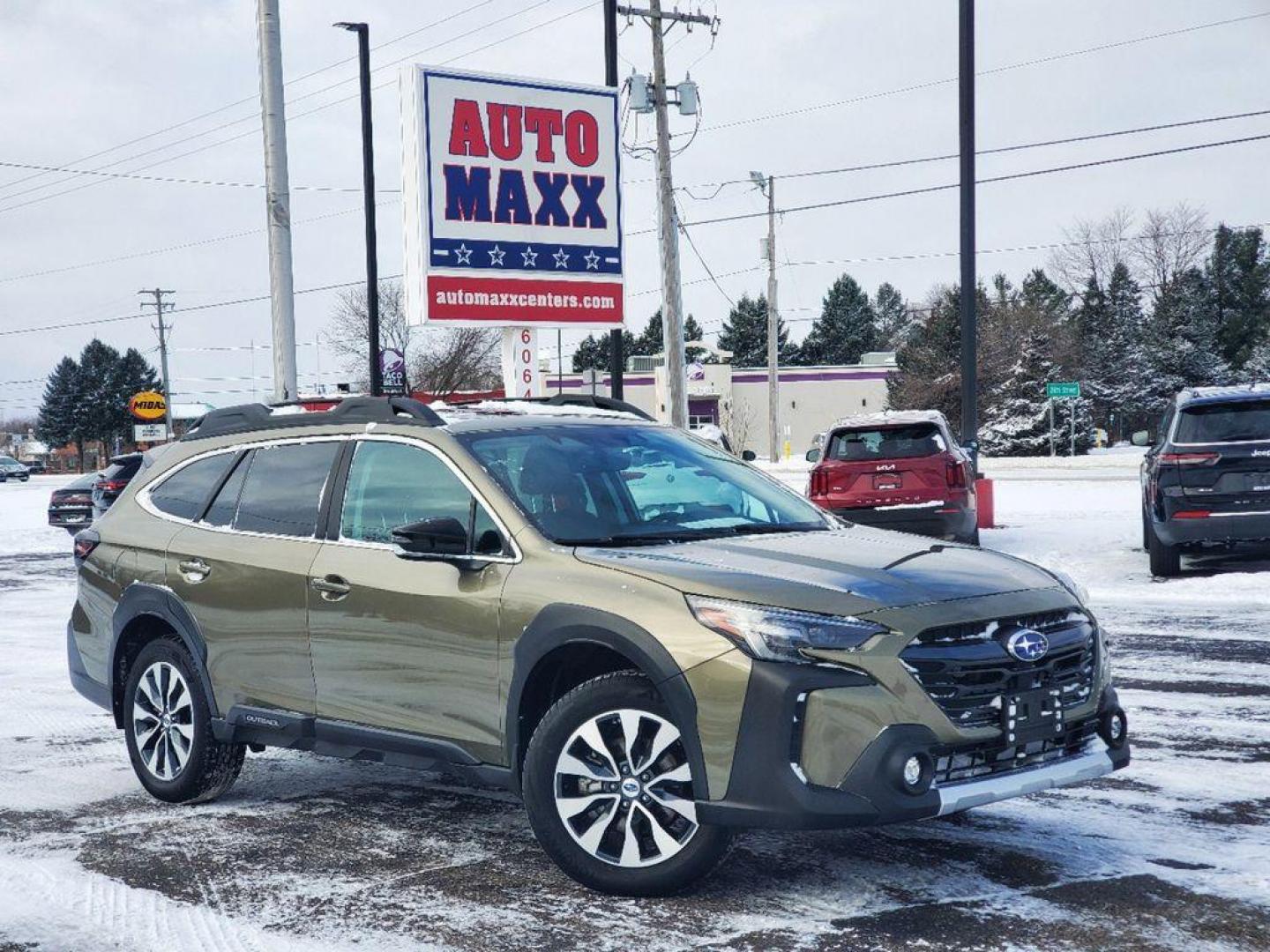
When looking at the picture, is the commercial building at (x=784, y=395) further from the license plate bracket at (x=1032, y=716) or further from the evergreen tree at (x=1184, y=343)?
the license plate bracket at (x=1032, y=716)

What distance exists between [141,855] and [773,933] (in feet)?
8.51

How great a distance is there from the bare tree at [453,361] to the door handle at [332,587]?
6883 centimetres

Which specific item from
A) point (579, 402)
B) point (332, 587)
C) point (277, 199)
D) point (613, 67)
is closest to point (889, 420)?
point (277, 199)

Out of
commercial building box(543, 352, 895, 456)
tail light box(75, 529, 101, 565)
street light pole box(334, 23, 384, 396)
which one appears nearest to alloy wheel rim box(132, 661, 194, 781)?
tail light box(75, 529, 101, 565)

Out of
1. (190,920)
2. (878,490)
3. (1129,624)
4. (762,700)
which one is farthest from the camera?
(878,490)

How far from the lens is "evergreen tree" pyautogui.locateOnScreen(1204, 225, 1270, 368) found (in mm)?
80812

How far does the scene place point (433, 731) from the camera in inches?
215

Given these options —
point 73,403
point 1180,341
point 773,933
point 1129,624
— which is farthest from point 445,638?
point 73,403

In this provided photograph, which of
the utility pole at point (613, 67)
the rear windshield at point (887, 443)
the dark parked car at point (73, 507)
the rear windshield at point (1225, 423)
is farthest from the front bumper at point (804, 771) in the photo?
the dark parked car at point (73, 507)

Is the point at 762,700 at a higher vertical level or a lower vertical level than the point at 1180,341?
lower

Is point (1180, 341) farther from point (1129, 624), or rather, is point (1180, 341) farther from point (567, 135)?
point (1129, 624)

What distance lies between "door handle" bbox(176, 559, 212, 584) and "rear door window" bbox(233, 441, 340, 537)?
0.71ft

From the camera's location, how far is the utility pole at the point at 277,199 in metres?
19.3

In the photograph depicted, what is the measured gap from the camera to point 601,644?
16.2ft
